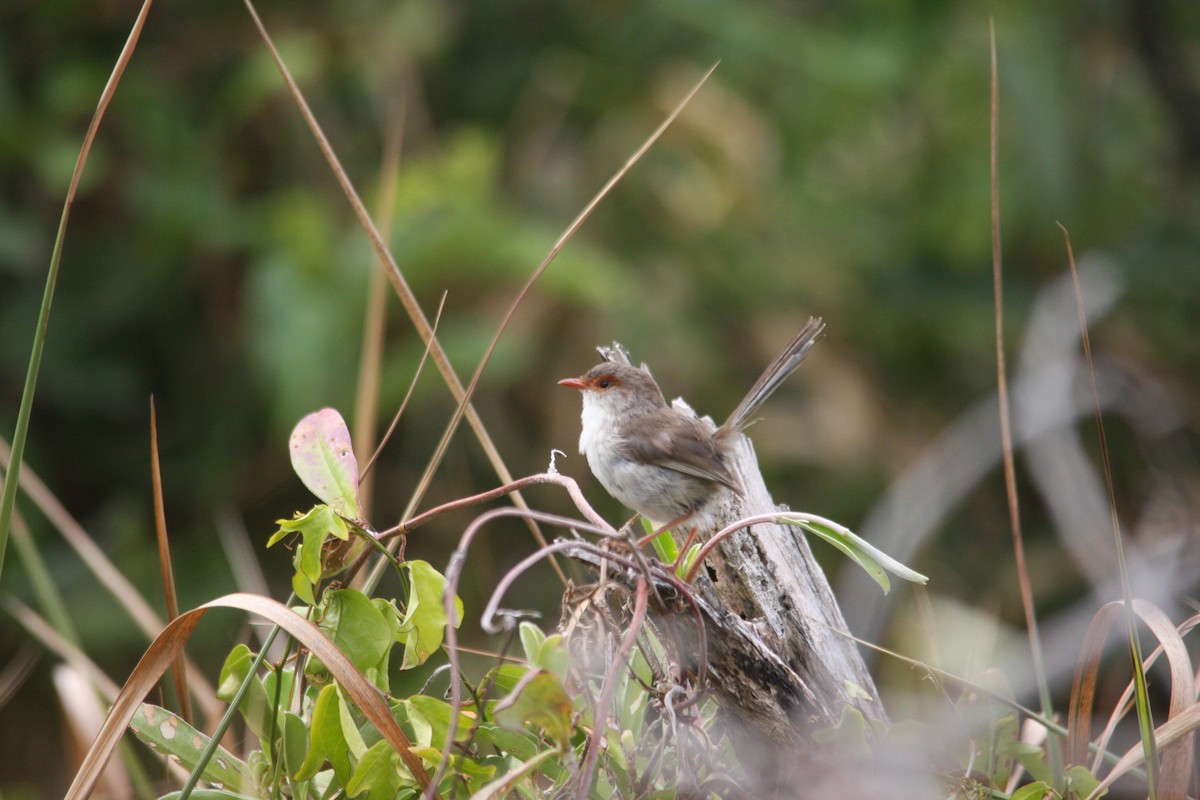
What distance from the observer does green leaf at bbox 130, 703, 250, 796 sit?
1.86 m

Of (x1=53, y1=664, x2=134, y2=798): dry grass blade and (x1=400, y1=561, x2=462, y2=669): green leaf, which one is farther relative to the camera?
(x1=53, y1=664, x2=134, y2=798): dry grass blade

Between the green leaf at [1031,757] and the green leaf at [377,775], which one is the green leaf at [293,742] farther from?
the green leaf at [1031,757]

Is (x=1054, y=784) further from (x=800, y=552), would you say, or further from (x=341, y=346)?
(x=341, y=346)

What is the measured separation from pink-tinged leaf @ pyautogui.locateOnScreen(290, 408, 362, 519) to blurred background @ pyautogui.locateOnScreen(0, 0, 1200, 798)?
4.05m

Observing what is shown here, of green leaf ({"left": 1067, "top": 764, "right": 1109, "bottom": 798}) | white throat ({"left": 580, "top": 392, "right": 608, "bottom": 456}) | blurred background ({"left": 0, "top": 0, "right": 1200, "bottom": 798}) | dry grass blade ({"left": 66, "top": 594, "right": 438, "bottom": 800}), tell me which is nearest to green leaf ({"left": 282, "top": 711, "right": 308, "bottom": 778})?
dry grass blade ({"left": 66, "top": 594, "right": 438, "bottom": 800})

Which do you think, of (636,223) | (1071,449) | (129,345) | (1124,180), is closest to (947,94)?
(1124,180)

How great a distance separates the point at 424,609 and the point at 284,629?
0.22m

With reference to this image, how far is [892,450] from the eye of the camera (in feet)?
24.5

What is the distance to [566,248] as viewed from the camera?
645 cm

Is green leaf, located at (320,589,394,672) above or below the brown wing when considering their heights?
above

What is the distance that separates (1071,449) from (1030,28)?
161 inches

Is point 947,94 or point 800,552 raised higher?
point 947,94

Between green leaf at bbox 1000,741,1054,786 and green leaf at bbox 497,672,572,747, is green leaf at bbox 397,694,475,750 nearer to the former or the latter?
green leaf at bbox 497,672,572,747

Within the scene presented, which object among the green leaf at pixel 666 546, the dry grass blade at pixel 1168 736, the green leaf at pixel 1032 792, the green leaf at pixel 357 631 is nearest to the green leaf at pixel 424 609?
the green leaf at pixel 357 631
